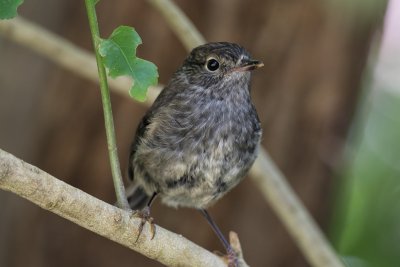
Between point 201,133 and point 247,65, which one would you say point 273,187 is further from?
point 247,65

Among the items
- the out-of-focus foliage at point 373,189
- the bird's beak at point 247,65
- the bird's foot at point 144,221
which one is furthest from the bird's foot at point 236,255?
the out-of-focus foliage at point 373,189

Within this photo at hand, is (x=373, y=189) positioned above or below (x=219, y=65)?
below

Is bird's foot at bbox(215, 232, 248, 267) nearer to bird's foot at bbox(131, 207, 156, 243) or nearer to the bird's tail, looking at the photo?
bird's foot at bbox(131, 207, 156, 243)

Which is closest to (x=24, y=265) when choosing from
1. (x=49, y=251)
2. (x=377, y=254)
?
(x=49, y=251)

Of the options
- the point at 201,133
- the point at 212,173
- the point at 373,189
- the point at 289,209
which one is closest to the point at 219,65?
the point at 201,133

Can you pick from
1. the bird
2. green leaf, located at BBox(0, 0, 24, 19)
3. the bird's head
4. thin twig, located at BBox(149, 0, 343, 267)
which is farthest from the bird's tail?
green leaf, located at BBox(0, 0, 24, 19)

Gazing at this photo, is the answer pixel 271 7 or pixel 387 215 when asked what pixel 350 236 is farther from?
pixel 271 7
